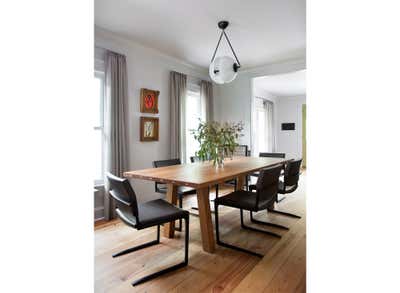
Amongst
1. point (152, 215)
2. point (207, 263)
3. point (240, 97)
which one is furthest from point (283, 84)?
point (152, 215)

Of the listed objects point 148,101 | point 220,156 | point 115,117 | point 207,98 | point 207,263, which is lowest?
point 207,263

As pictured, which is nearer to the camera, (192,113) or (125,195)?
(125,195)

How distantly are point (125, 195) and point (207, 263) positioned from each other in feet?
2.98

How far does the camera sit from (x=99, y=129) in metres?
3.23

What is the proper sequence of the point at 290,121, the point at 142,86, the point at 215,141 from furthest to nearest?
the point at 290,121
the point at 142,86
the point at 215,141

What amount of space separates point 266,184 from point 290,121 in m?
6.60

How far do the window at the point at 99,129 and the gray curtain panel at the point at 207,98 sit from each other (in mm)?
2201

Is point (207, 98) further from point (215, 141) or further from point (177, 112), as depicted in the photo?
point (215, 141)

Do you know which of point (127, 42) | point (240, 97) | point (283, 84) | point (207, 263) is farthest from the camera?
point (283, 84)

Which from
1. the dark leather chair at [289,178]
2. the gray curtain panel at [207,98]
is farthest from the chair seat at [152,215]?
the gray curtain panel at [207,98]

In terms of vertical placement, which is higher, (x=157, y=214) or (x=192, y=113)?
(x=192, y=113)
